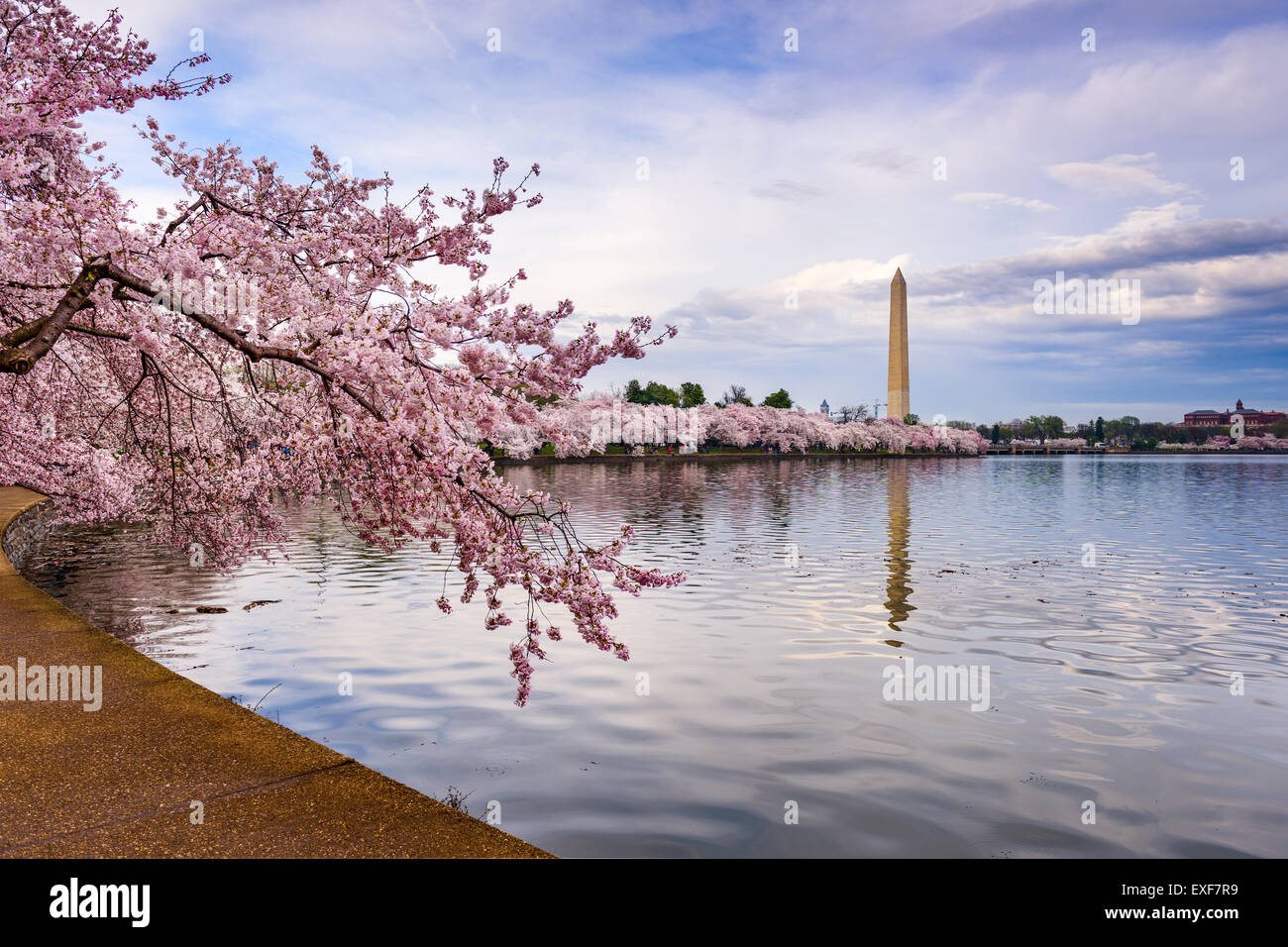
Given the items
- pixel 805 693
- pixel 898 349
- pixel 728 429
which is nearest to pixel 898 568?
pixel 805 693

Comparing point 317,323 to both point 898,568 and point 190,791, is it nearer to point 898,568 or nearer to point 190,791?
point 190,791

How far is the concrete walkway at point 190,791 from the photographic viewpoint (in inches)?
189

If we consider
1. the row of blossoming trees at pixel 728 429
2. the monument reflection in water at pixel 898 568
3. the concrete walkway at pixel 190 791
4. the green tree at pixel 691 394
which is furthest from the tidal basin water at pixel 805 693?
the green tree at pixel 691 394

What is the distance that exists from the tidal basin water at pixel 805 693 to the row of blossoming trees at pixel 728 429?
79.2 metres

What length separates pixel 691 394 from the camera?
170m

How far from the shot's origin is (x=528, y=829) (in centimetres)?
740

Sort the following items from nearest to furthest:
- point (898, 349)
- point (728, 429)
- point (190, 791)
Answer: point (190, 791), point (898, 349), point (728, 429)

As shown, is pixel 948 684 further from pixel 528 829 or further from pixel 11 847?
pixel 11 847

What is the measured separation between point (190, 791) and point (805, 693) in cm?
776

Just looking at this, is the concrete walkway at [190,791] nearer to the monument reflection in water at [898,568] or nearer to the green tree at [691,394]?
the monument reflection in water at [898,568]

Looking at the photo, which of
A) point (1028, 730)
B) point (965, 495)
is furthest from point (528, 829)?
point (965, 495)

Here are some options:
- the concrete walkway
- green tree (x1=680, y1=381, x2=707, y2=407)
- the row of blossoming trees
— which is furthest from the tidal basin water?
green tree (x1=680, y1=381, x2=707, y2=407)

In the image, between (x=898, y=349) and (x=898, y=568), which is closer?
(x=898, y=568)
